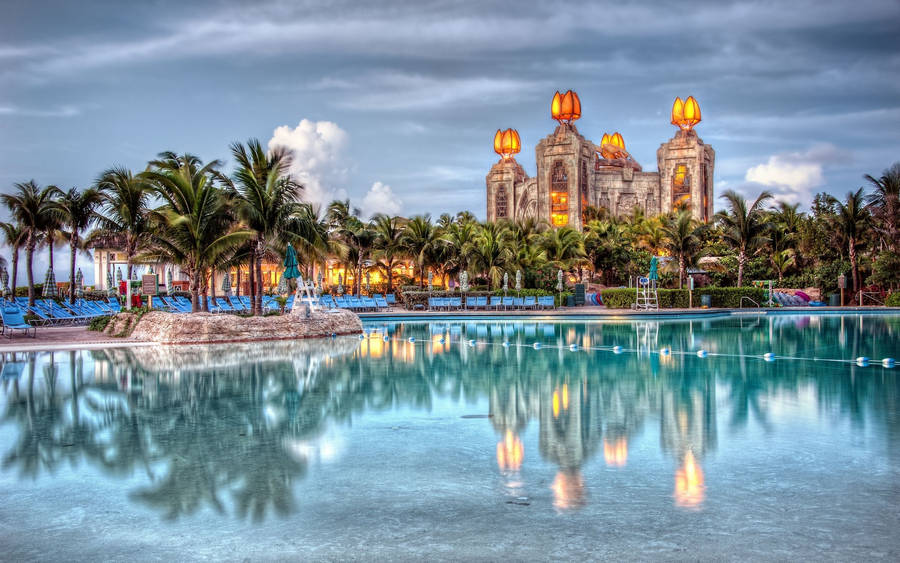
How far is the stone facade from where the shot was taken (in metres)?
68.9

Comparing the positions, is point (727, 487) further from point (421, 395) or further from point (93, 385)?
point (93, 385)

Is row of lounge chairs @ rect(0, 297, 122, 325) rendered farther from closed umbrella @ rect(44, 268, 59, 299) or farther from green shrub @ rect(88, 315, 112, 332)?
closed umbrella @ rect(44, 268, 59, 299)

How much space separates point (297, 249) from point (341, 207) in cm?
1177

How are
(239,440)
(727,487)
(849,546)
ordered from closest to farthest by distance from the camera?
(849,546)
(727,487)
(239,440)

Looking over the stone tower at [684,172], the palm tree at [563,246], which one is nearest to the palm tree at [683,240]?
the palm tree at [563,246]

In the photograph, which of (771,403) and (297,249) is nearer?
(771,403)

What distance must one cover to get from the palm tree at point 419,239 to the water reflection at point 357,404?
17.9m

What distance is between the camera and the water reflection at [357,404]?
4820 millimetres

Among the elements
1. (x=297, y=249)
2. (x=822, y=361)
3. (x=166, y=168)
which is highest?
(x=166, y=168)

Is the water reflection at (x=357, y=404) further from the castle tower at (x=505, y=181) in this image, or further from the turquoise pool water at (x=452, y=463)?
the castle tower at (x=505, y=181)

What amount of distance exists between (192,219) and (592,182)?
5814cm

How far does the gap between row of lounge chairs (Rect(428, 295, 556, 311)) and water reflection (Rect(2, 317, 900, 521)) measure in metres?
14.8

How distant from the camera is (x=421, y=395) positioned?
8133mm

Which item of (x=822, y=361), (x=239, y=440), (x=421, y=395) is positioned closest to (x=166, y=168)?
(x=421, y=395)
